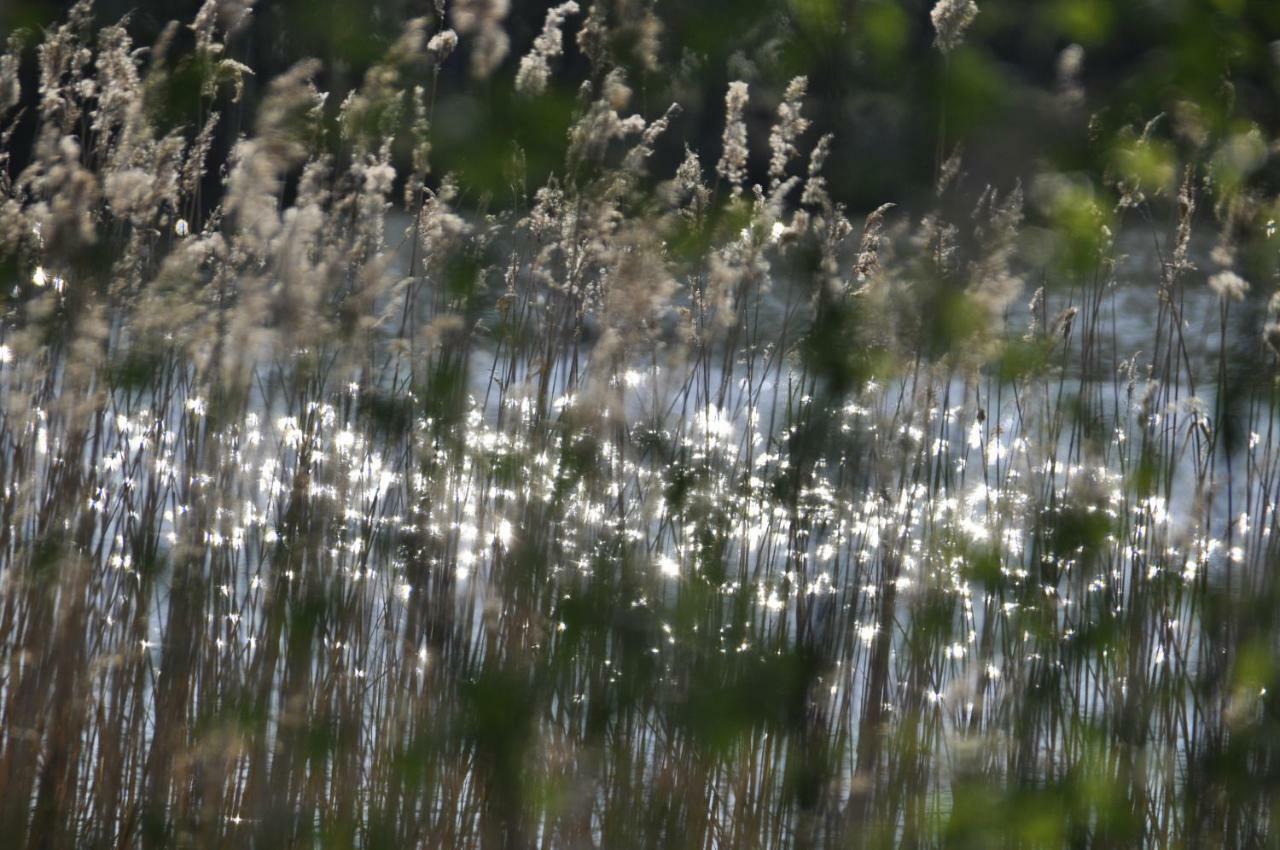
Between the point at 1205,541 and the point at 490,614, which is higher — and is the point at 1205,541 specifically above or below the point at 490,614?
above

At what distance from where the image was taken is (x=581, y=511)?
1097mm

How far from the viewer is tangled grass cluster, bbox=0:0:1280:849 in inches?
28.2

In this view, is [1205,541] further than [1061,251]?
Yes

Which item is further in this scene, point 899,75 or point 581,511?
point 581,511

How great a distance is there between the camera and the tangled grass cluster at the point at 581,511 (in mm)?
716

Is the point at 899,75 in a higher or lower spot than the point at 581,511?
higher

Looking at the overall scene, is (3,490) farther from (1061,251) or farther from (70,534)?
(1061,251)

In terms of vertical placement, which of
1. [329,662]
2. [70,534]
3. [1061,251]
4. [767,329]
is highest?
[767,329]

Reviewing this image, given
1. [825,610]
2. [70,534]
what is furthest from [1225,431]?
[70,534]

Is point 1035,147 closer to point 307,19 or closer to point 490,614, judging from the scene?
point 307,19

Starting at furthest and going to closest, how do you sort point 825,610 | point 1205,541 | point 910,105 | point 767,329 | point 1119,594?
point 767,329 → point 1119,594 → point 1205,541 → point 825,610 → point 910,105

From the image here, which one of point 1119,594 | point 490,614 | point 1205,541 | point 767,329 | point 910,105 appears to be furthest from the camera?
point 767,329

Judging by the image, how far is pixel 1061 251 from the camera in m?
0.70

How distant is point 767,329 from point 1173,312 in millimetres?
639
